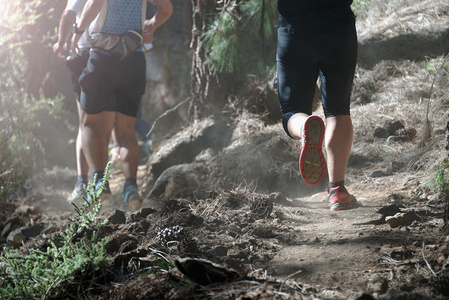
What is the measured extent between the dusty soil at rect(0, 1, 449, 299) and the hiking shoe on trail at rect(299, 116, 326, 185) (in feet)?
0.96

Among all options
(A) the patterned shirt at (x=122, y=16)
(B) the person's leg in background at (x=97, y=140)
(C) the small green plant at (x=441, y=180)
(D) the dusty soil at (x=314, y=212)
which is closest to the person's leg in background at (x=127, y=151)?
(B) the person's leg in background at (x=97, y=140)

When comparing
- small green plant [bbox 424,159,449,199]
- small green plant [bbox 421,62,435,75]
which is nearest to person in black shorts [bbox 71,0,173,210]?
small green plant [bbox 424,159,449,199]

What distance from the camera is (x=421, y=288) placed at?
167 cm

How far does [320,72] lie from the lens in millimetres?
2961

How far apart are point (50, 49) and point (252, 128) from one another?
645 centimetres

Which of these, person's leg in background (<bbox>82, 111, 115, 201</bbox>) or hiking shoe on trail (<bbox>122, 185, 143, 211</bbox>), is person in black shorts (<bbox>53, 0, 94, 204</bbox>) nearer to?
person's leg in background (<bbox>82, 111, 115, 201</bbox>)

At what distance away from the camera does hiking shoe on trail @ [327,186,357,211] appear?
9.27ft

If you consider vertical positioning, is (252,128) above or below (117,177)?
above

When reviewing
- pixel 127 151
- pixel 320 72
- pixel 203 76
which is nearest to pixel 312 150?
pixel 320 72

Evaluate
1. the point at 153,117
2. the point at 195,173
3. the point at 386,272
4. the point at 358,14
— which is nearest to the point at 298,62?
the point at 386,272

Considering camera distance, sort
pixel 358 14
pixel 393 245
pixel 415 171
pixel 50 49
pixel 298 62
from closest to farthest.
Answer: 1. pixel 393 245
2. pixel 298 62
3. pixel 415 171
4. pixel 358 14
5. pixel 50 49

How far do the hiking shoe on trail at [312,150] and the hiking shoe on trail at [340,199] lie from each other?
9.9 inches

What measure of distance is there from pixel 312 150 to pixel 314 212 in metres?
0.51

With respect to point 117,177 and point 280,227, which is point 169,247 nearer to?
point 280,227
